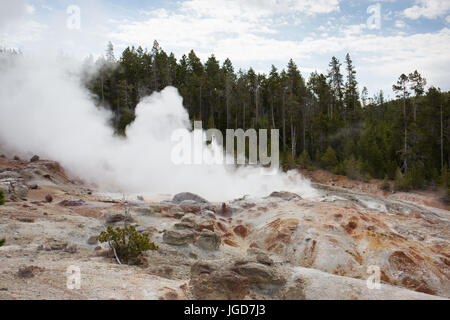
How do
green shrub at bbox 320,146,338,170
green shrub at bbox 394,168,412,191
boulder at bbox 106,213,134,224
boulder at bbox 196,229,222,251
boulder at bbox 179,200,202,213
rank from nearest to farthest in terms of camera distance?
boulder at bbox 196,229,222,251 → boulder at bbox 106,213,134,224 → boulder at bbox 179,200,202,213 → green shrub at bbox 394,168,412,191 → green shrub at bbox 320,146,338,170

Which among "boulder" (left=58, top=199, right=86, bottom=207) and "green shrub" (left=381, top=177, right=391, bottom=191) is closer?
"boulder" (left=58, top=199, right=86, bottom=207)

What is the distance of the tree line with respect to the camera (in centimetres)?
2683

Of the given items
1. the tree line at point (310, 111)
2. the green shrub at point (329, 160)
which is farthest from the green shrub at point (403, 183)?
the green shrub at point (329, 160)

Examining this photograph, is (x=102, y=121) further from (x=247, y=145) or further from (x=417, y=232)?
(x=417, y=232)

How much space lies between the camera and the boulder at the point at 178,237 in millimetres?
8516

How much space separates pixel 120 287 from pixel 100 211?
667 cm

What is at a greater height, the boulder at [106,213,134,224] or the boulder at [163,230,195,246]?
the boulder at [106,213,134,224]

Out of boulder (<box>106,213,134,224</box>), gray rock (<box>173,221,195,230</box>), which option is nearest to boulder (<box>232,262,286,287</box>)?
gray rock (<box>173,221,195,230</box>)

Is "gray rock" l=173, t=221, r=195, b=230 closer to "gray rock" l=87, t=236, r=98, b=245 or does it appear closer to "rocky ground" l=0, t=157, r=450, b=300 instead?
"rocky ground" l=0, t=157, r=450, b=300

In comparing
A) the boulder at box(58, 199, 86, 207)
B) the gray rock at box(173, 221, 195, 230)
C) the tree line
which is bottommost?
the gray rock at box(173, 221, 195, 230)

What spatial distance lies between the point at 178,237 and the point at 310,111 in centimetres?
3509

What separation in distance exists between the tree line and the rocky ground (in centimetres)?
1401

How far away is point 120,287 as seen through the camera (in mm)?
5258

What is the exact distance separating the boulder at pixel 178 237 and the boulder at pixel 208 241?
0.25 meters
